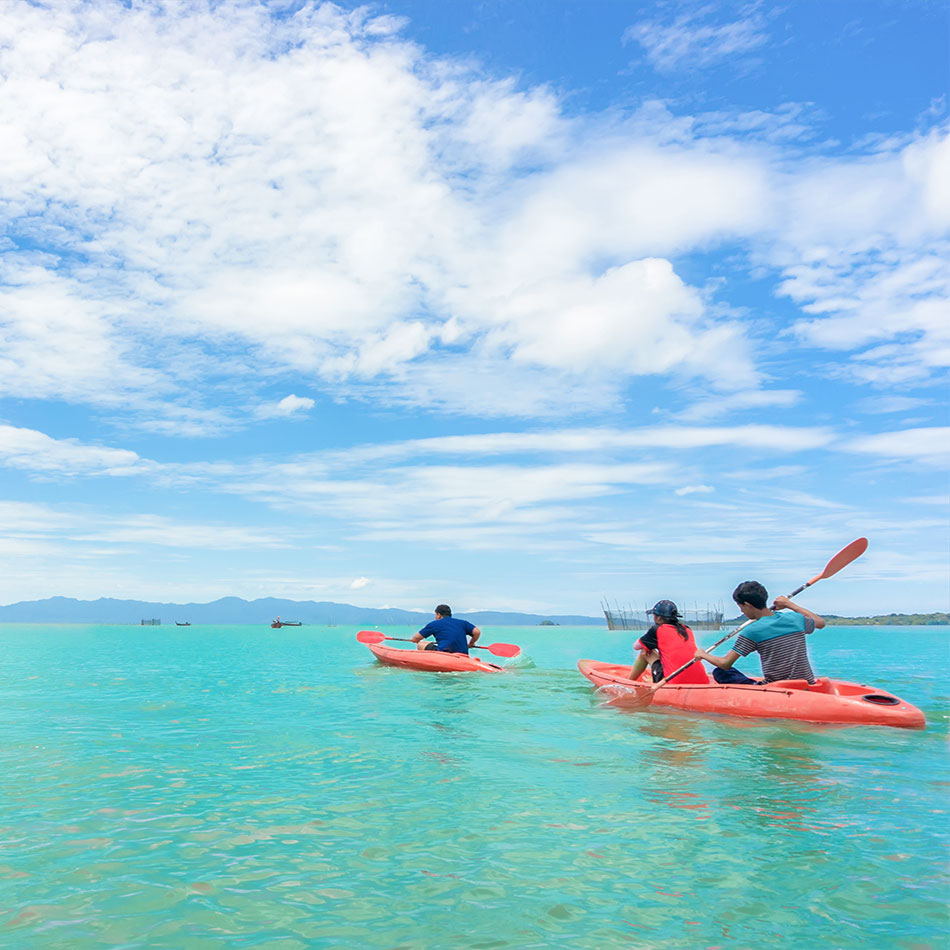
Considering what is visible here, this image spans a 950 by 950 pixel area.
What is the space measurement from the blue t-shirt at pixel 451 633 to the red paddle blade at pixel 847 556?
9.21 m

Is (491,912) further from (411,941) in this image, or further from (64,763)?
(64,763)

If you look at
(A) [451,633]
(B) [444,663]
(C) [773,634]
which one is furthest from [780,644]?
(A) [451,633]

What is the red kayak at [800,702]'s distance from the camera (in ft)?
33.9

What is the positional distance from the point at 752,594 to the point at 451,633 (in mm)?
10655

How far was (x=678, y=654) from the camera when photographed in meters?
12.4

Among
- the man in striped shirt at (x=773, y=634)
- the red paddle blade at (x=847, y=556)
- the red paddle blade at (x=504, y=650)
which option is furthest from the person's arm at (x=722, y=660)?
the red paddle blade at (x=504, y=650)

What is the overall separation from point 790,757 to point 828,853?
11.7ft

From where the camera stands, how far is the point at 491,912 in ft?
14.1

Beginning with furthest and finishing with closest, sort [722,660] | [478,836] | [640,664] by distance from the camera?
[640,664], [722,660], [478,836]

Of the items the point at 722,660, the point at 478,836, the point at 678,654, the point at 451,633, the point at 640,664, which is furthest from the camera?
the point at 451,633

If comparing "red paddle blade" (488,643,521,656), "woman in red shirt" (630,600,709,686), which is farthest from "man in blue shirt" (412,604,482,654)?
"woman in red shirt" (630,600,709,686)

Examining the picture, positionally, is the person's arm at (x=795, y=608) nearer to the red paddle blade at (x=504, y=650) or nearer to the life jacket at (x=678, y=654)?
the life jacket at (x=678, y=654)

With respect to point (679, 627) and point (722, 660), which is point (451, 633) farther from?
point (722, 660)

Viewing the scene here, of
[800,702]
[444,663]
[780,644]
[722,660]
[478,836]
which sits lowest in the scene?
[478,836]
